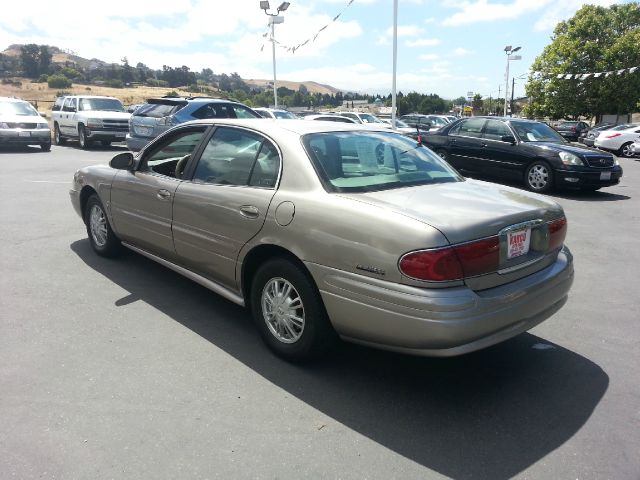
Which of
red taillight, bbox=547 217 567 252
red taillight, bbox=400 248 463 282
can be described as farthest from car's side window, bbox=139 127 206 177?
red taillight, bbox=547 217 567 252

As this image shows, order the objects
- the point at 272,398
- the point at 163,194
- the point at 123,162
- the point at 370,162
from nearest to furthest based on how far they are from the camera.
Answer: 1. the point at 272,398
2. the point at 370,162
3. the point at 163,194
4. the point at 123,162

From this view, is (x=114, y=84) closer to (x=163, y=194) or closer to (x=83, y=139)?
(x=83, y=139)

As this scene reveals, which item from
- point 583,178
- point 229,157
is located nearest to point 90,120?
point 583,178

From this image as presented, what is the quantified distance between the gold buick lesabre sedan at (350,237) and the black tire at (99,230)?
3.09 feet

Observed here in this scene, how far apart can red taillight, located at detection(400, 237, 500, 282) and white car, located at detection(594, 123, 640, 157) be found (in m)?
22.4

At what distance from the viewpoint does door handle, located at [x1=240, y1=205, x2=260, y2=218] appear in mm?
3514

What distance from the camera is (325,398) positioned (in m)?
3.11

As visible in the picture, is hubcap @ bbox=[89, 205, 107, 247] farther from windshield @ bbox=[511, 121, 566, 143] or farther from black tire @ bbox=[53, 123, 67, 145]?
black tire @ bbox=[53, 123, 67, 145]

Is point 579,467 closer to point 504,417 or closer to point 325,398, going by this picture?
point 504,417

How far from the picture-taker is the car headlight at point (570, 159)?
10180 mm

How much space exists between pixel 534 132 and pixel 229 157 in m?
9.04

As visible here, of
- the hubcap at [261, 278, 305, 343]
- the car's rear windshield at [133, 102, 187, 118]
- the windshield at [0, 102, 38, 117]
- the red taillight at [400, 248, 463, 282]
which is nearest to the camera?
the red taillight at [400, 248, 463, 282]

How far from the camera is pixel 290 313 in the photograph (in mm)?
3398

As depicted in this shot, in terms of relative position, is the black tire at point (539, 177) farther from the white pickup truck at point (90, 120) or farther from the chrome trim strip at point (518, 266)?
the white pickup truck at point (90, 120)
